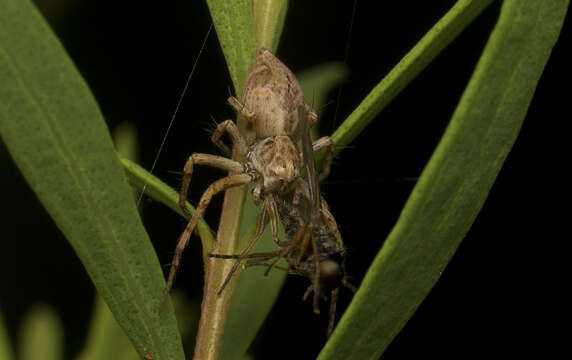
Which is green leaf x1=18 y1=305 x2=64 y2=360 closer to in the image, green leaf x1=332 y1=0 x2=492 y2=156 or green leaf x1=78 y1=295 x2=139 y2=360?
green leaf x1=78 y1=295 x2=139 y2=360

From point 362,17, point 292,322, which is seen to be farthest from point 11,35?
point 362,17

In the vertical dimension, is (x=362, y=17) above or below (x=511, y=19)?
above

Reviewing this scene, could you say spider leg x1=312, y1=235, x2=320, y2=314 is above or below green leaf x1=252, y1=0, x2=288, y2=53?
below

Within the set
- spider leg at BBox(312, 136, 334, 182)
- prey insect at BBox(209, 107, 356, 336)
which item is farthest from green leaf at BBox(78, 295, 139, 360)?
spider leg at BBox(312, 136, 334, 182)

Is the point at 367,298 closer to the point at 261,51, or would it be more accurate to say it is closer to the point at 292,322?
the point at 261,51

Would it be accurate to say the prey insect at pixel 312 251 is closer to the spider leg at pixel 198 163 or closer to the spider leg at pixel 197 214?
the spider leg at pixel 197 214

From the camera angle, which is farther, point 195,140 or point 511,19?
point 195,140

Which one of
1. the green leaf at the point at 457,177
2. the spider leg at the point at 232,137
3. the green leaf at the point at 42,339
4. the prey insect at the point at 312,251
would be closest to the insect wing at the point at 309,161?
the prey insect at the point at 312,251
